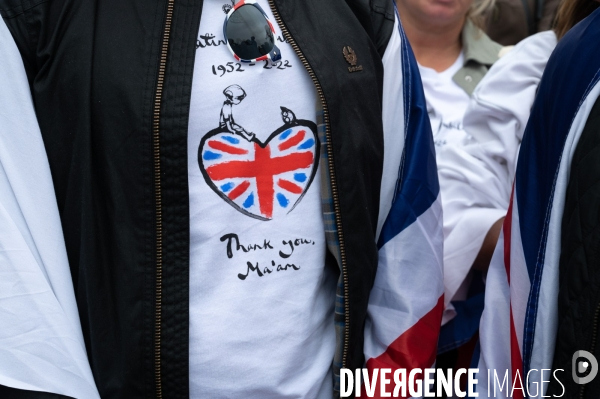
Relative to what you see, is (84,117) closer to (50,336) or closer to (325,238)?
(50,336)

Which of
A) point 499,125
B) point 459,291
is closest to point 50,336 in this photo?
point 459,291

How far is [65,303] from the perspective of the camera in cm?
131

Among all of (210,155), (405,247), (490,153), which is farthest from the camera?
(490,153)

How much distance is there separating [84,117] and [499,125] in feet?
3.97

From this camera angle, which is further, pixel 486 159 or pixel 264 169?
pixel 486 159

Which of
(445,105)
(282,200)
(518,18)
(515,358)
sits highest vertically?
(518,18)

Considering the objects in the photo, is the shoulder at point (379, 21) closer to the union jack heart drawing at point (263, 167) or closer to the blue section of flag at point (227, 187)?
the union jack heart drawing at point (263, 167)

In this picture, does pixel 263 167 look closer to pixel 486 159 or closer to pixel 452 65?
pixel 486 159

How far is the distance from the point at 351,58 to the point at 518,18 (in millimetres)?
1426

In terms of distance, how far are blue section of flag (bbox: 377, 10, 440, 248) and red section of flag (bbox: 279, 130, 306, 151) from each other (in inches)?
11.0

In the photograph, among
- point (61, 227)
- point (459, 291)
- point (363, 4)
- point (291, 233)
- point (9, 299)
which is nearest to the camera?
point (9, 299)

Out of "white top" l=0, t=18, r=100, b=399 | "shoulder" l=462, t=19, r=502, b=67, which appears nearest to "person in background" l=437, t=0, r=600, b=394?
"shoulder" l=462, t=19, r=502, b=67

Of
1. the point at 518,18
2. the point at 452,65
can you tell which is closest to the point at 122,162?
the point at 452,65

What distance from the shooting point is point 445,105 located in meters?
2.33
